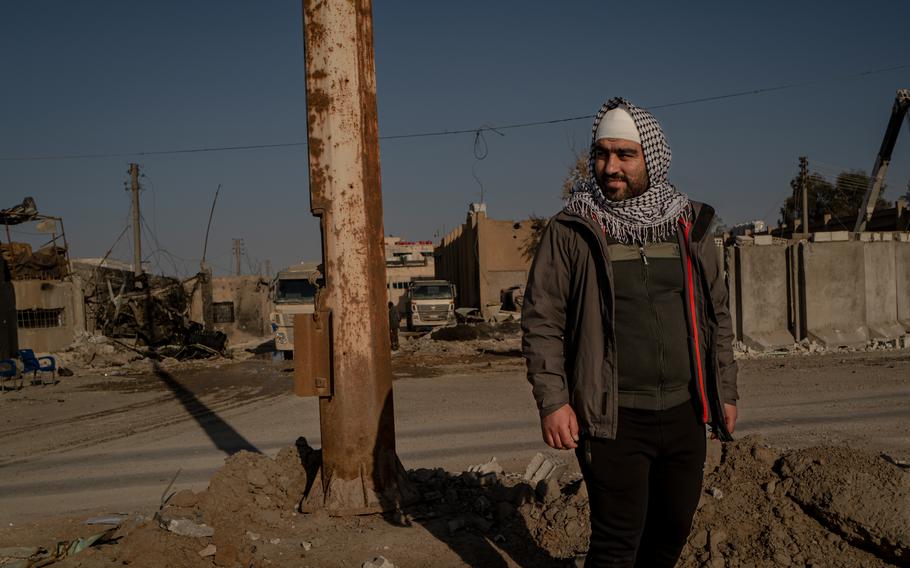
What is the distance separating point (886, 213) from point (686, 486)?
3701 centimetres

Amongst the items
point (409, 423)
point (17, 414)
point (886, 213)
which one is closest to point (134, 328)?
point (17, 414)

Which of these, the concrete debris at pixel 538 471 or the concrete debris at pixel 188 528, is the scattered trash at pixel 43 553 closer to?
the concrete debris at pixel 188 528

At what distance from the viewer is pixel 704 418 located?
2.55 metres

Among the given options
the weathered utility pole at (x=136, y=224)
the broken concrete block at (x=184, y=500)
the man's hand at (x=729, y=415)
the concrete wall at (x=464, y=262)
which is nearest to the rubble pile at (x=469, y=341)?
the concrete wall at (x=464, y=262)

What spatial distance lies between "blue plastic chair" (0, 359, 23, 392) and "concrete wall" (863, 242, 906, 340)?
19441mm

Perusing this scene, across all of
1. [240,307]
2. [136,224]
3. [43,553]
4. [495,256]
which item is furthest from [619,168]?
[136,224]

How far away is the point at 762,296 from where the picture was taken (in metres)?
16.8

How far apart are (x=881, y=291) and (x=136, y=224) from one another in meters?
30.6

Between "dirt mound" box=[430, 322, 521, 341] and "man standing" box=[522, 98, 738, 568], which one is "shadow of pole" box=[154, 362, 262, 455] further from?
"dirt mound" box=[430, 322, 521, 341]

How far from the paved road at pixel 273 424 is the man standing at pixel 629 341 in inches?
152

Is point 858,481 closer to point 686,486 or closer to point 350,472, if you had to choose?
point 686,486

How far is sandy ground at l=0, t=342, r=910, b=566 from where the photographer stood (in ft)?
12.8

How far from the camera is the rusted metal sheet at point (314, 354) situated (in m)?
4.27

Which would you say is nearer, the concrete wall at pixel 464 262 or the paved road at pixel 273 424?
the paved road at pixel 273 424
